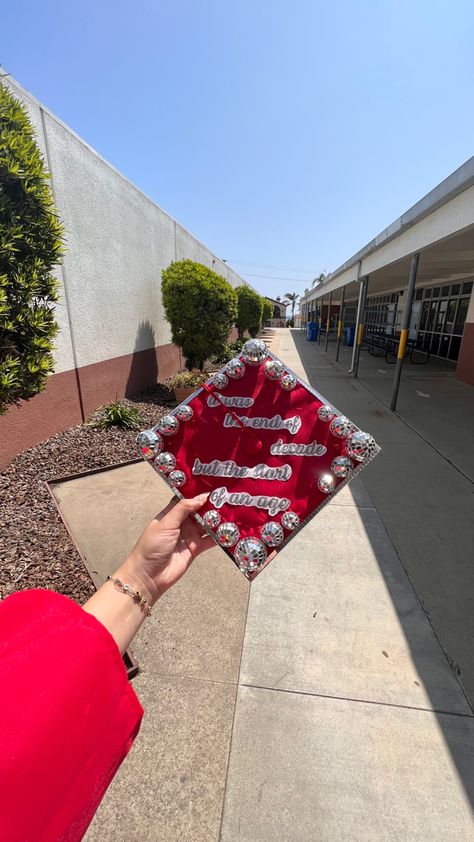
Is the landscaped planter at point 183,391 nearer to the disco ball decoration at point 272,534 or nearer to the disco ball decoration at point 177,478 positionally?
the disco ball decoration at point 177,478

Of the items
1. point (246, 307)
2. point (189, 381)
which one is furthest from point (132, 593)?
point (246, 307)

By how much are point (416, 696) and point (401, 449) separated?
3.81m

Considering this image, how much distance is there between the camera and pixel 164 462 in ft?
4.42

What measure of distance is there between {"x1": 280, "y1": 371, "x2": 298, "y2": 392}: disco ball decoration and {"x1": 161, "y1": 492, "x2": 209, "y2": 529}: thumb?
477 mm

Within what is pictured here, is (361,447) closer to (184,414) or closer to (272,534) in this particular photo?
(272,534)

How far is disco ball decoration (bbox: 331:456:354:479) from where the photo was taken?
1.25m

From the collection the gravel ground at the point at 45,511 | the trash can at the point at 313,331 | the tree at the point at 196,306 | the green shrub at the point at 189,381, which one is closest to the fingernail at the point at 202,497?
the gravel ground at the point at 45,511

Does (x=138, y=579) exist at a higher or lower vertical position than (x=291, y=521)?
lower

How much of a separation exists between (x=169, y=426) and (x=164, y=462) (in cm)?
13

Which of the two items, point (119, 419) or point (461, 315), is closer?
point (119, 419)

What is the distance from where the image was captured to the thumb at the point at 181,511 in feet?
4.17

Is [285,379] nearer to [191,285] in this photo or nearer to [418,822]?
[418,822]

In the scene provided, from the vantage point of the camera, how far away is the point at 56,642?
0.67 metres

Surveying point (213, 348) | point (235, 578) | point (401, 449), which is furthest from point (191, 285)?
point (235, 578)
